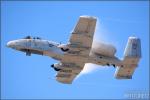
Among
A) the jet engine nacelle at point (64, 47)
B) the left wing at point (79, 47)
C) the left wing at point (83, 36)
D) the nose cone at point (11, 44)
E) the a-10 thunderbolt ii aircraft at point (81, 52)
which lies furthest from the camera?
the nose cone at point (11, 44)

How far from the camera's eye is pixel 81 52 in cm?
6369

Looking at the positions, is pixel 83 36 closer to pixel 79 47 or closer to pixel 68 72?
pixel 79 47

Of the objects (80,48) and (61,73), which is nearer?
(80,48)

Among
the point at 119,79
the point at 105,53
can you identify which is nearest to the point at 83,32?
the point at 105,53

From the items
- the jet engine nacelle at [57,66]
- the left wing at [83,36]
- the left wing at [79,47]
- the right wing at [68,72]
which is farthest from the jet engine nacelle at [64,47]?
the jet engine nacelle at [57,66]

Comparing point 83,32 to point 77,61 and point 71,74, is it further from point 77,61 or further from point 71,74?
point 71,74

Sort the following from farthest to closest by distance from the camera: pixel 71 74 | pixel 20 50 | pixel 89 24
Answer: pixel 71 74 → pixel 20 50 → pixel 89 24

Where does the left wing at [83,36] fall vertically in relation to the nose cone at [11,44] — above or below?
above

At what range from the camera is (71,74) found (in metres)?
Answer: 70.2

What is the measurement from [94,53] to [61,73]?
6.15 m

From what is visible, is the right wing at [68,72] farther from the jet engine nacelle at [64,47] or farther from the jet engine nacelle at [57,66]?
the jet engine nacelle at [64,47]

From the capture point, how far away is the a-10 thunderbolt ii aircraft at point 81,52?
62.4 meters

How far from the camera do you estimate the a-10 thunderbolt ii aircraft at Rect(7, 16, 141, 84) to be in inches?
2456

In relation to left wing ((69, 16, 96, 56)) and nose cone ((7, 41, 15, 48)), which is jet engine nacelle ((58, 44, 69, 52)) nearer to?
left wing ((69, 16, 96, 56))
